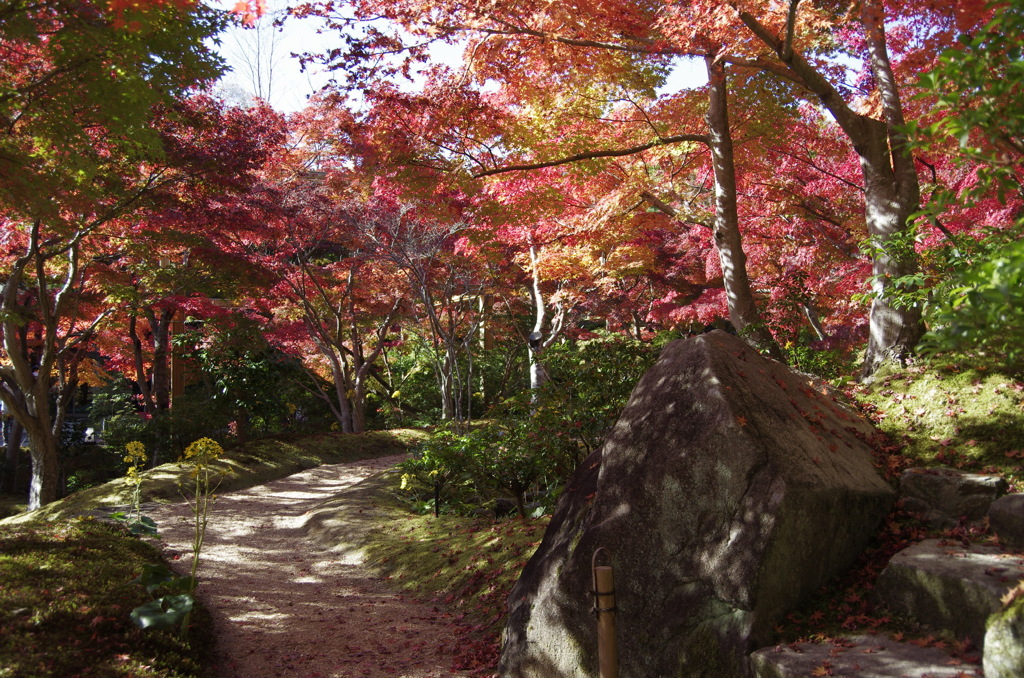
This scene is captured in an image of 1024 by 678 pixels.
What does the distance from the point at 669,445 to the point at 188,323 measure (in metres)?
14.3

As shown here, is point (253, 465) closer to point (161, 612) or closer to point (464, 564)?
point (464, 564)

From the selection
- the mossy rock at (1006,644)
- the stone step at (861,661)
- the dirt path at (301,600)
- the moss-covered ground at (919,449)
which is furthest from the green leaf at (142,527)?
the mossy rock at (1006,644)

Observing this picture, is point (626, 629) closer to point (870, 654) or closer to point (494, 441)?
point (870, 654)

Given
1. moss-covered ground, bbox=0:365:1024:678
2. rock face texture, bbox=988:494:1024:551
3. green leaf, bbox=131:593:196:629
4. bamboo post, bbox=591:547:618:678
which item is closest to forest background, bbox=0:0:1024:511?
moss-covered ground, bbox=0:365:1024:678

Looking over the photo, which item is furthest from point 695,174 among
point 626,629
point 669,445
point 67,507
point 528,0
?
point 67,507

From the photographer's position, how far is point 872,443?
4.72 meters

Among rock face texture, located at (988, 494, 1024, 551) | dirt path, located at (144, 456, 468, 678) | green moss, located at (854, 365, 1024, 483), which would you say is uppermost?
green moss, located at (854, 365, 1024, 483)

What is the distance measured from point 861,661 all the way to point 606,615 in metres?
1.11

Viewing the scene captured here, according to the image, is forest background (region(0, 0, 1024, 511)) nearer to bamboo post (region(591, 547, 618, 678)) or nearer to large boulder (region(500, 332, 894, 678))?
large boulder (region(500, 332, 894, 678))

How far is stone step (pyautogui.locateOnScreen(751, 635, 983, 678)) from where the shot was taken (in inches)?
108

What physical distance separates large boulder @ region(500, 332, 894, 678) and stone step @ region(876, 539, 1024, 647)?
1.24ft

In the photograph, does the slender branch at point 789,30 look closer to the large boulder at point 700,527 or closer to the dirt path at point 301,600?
the large boulder at point 700,527

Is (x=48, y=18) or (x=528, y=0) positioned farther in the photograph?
(x=528, y=0)

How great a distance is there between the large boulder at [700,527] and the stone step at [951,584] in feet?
1.24
